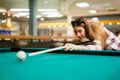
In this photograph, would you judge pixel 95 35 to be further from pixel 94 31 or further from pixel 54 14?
pixel 54 14

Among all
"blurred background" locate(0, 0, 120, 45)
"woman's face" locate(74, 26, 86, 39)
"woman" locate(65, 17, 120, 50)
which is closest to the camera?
"woman" locate(65, 17, 120, 50)

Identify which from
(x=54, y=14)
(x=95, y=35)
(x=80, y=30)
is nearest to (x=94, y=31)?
(x=95, y=35)

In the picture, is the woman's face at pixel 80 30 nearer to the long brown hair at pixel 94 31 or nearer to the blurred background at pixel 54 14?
the long brown hair at pixel 94 31

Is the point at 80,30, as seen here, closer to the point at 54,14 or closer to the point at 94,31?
the point at 94,31

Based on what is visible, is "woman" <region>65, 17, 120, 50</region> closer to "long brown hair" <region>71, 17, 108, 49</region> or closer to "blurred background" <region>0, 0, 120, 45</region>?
"long brown hair" <region>71, 17, 108, 49</region>

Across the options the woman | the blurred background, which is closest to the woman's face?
the woman

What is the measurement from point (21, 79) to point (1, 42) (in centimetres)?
481

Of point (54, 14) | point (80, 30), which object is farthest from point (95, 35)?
point (54, 14)

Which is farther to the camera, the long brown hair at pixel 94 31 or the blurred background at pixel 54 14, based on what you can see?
the blurred background at pixel 54 14

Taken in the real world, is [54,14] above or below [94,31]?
above

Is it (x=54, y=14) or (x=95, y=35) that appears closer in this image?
(x=95, y=35)

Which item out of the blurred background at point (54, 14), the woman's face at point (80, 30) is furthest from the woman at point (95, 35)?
the blurred background at point (54, 14)

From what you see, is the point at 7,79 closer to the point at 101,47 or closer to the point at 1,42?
the point at 101,47

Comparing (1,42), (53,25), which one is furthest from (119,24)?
(1,42)
